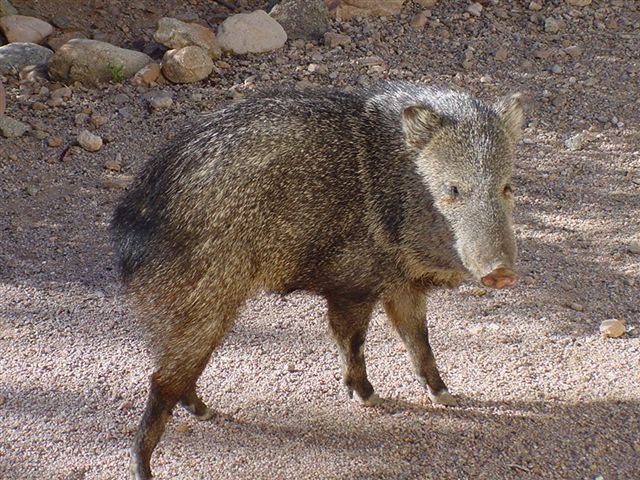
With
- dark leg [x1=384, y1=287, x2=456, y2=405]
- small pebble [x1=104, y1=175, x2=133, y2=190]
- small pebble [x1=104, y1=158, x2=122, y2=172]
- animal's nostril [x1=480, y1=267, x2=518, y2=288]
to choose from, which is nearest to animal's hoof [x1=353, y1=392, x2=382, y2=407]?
dark leg [x1=384, y1=287, x2=456, y2=405]

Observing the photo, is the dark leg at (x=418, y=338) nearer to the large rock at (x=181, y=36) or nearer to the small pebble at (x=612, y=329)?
the small pebble at (x=612, y=329)

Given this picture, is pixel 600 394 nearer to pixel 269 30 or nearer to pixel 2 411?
pixel 2 411

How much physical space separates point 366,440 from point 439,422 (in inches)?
11.7

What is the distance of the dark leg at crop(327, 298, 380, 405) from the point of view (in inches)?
126

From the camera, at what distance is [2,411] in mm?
3391

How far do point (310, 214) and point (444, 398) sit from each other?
962 mm

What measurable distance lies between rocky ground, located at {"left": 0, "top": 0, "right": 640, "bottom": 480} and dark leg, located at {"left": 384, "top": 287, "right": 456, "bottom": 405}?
8 cm

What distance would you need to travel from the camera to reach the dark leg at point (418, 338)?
3424mm

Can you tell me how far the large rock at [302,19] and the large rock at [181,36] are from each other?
2.03 ft

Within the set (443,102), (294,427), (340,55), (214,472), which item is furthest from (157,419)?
(340,55)

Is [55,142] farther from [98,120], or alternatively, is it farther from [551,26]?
[551,26]

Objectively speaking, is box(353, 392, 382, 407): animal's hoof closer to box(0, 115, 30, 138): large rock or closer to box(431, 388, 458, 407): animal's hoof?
box(431, 388, 458, 407): animal's hoof

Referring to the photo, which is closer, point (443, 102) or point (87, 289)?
point (443, 102)

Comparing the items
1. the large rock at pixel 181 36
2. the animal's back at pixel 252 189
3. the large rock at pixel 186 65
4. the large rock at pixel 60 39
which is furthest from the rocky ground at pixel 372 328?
the animal's back at pixel 252 189
